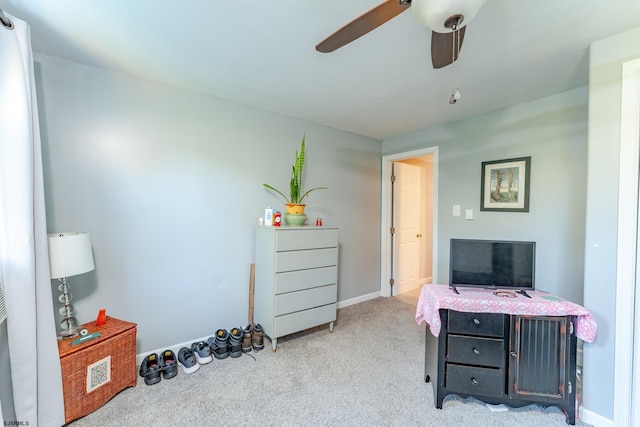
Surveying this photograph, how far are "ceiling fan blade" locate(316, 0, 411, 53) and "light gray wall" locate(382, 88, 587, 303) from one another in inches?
71.4

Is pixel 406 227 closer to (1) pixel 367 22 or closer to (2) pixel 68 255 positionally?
(1) pixel 367 22

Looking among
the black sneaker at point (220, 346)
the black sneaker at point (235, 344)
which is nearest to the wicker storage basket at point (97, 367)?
the black sneaker at point (220, 346)

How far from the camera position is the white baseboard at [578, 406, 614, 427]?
1.47 meters

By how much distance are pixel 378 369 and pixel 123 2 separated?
2.80 metres

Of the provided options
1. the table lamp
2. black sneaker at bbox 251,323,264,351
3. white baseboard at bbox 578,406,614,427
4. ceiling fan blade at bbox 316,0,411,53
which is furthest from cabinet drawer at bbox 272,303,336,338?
ceiling fan blade at bbox 316,0,411,53

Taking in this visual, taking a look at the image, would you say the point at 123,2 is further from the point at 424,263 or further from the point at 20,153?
the point at 424,263

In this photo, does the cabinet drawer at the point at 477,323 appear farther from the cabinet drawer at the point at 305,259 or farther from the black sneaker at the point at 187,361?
the black sneaker at the point at 187,361

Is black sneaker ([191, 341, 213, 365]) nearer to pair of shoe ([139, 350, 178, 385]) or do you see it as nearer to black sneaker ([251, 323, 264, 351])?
pair of shoe ([139, 350, 178, 385])

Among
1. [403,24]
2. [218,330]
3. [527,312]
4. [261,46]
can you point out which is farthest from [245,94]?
[527,312]

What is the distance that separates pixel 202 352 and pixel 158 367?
0.31m

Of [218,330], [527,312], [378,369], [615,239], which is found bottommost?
[378,369]

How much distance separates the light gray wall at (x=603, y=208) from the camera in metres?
1.47

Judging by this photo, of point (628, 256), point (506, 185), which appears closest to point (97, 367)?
point (628, 256)

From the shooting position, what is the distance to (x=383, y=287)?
372 centimetres
